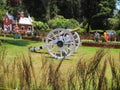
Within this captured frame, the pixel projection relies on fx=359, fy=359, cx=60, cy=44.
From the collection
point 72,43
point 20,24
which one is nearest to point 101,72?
point 72,43

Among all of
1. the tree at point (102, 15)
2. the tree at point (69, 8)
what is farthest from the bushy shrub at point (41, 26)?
the tree at point (69, 8)

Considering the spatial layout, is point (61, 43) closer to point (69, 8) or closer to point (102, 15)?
point (102, 15)

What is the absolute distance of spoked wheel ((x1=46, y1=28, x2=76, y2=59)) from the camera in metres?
19.3

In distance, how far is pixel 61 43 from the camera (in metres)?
19.6

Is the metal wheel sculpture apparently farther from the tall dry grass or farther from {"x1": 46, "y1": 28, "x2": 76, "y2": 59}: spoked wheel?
the tall dry grass

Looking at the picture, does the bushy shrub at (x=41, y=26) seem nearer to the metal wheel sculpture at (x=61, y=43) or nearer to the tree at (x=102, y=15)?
the tree at (x=102, y=15)

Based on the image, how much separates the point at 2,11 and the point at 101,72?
64.8ft

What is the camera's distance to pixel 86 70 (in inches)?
246

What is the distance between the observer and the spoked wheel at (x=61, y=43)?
19.3 m

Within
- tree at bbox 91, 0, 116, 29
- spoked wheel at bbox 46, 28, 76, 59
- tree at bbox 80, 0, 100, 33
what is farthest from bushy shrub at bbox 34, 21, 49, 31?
spoked wheel at bbox 46, 28, 76, 59

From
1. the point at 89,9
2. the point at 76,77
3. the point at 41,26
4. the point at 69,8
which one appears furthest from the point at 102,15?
the point at 76,77

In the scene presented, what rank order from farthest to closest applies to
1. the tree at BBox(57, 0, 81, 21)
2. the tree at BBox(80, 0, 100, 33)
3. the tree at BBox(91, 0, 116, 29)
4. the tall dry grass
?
the tree at BBox(57, 0, 81, 21)
the tree at BBox(80, 0, 100, 33)
the tree at BBox(91, 0, 116, 29)
the tall dry grass

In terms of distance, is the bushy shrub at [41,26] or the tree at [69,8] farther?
the tree at [69,8]

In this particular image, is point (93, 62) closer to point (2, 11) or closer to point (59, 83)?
point (59, 83)
